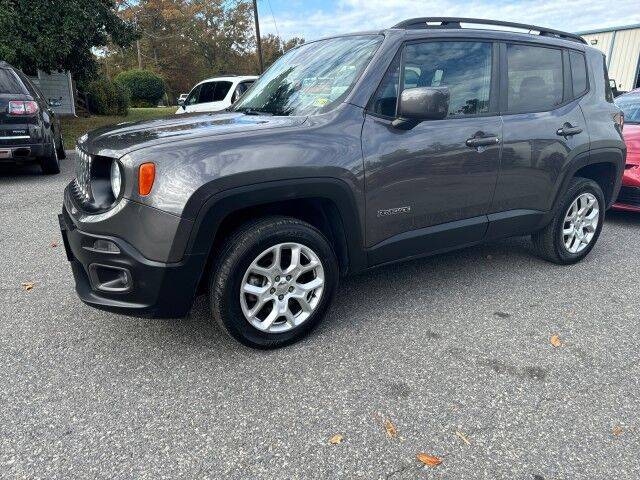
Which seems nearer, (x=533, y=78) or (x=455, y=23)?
(x=455, y=23)

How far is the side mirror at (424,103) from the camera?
2721 mm

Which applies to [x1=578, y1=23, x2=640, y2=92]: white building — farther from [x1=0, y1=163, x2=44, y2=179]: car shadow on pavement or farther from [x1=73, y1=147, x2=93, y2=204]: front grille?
[x1=73, y1=147, x2=93, y2=204]: front grille

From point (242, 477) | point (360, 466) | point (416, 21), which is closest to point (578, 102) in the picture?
point (416, 21)

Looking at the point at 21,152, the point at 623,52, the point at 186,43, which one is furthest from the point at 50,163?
the point at 186,43

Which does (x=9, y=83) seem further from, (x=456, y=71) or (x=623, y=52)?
(x=623, y=52)

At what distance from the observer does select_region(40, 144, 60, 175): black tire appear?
25.2ft

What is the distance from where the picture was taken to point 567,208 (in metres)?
4.00

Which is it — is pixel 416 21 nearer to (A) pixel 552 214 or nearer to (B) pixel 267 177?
(B) pixel 267 177

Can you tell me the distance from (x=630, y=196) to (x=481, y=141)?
3180 mm

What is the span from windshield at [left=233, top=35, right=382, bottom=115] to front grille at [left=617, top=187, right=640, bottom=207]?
384cm

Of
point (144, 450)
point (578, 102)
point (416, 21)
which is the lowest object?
point (144, 450)

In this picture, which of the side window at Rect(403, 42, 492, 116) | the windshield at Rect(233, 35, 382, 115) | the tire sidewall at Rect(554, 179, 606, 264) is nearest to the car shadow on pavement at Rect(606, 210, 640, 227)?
the tire sidewall at Rect(554, 179, 606, 264)

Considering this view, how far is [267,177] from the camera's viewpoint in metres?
2.50

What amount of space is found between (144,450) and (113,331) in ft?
3.61
